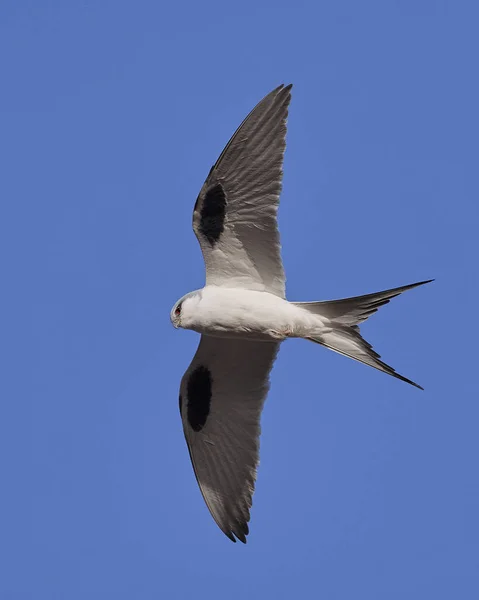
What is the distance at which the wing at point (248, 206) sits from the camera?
860 centimetres

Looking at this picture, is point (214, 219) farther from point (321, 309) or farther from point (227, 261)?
point (321, 309)

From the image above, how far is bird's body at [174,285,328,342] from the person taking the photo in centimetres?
905

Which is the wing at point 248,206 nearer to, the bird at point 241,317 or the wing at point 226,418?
the bird at point 241,317

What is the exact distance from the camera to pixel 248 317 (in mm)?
9039

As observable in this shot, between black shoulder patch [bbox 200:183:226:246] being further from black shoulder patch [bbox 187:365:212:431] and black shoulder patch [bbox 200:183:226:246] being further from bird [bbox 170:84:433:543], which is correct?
black shoulder patch [bbox 187:365:212:431]

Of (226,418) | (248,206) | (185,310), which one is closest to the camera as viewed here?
(248,206)

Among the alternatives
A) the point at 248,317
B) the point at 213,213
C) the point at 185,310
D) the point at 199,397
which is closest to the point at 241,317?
the point at 248,317

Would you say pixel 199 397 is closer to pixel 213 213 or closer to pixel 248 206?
pixel 213 213

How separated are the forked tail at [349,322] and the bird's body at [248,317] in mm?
→ 61

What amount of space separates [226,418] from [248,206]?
1.91 meters

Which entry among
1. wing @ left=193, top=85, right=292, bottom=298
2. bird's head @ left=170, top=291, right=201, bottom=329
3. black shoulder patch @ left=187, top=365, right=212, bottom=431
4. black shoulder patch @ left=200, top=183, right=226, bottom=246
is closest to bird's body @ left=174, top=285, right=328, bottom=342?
bird's head @ left=170, top=291, right=201, bottom=329

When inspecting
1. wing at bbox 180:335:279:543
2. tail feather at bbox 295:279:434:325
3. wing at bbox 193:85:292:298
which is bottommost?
wing at bbox 180:335:279:543

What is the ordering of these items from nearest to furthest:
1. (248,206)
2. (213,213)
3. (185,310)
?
(248,206) → (213,213) → (185,310)

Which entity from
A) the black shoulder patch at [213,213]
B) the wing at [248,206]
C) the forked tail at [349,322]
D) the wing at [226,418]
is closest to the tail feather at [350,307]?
the forked tail at [349,322]
